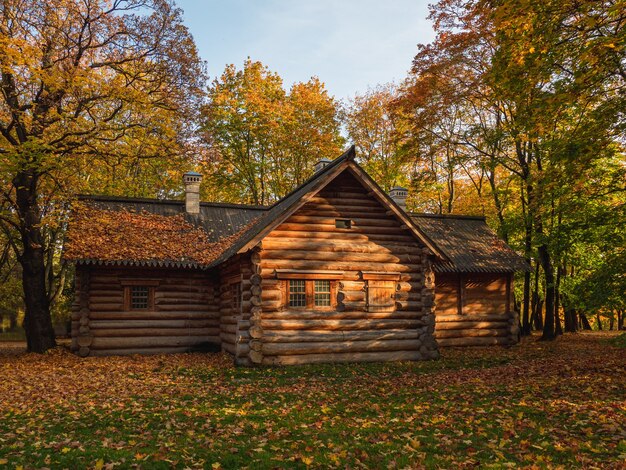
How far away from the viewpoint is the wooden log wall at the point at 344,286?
17.3m

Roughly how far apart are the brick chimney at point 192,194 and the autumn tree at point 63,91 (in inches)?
107

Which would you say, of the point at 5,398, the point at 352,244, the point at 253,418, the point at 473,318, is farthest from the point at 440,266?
the point at 5,398

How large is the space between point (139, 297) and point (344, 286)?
8754 millimetres

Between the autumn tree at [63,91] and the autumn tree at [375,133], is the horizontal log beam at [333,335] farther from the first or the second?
the autumn tree at [375,133]

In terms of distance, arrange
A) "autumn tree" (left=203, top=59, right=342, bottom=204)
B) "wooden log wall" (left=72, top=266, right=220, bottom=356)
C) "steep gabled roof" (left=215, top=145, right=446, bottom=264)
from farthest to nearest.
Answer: "autumn tree" (left=203, top=59, right=342, bottom=204)
"wooden log wall" (left=72, top=266, right=220, bottom=356)
"steep gabled roof" (left=215, top=145, right=446, bottom=264)

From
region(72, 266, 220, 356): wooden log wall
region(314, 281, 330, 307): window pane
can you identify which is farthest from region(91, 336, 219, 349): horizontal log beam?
region(314, 281, 330, 307): window pane

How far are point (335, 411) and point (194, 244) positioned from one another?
41.8ft

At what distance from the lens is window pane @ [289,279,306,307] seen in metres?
17.9

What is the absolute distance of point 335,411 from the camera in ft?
34.6

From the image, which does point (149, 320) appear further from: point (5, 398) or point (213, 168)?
point (213, 168)

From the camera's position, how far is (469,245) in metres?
25.3

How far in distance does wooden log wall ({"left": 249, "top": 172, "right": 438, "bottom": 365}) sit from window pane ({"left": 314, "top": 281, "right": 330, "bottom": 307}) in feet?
1.10

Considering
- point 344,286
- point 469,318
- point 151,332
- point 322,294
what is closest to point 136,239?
point 151,332

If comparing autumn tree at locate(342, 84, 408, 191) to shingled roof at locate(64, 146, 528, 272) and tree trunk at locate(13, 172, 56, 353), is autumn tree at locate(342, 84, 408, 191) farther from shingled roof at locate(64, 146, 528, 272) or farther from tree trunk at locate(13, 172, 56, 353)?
tree trunk at locate(13, 172, 56, 353)
